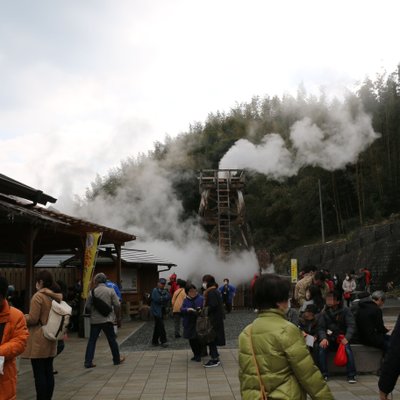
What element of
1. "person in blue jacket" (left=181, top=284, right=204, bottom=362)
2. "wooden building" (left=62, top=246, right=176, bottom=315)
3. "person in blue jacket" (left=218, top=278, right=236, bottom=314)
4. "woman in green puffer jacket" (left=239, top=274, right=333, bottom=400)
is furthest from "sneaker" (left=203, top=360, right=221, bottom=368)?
"person in blue jacket" (left=218, top=278, right=236, bottom=314)

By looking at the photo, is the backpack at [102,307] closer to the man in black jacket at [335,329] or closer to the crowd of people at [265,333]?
the crowd of people at [265,333]

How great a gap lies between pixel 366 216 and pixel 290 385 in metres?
29.6

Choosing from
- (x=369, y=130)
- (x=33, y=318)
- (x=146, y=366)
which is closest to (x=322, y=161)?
(x=369, y=130)

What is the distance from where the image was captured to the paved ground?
6062mm

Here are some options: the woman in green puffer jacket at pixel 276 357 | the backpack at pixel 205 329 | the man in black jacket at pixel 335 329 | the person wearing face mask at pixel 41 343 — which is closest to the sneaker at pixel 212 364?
the backpack at pixel 205 329

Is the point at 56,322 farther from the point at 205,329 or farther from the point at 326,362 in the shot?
the point at 326,362

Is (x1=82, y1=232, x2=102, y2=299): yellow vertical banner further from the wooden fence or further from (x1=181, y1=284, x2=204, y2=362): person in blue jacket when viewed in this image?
(x1=181, y1=284, x2=204, y2=362): person in blue jacket

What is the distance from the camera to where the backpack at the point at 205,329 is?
25.9 feet

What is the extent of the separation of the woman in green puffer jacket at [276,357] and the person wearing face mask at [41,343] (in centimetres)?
305

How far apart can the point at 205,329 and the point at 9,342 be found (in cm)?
485

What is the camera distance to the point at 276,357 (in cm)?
262

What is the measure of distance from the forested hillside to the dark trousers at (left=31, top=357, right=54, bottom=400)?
24.7 m

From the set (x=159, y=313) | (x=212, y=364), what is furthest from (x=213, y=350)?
(x=159, y=313)

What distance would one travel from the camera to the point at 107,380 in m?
7.08
